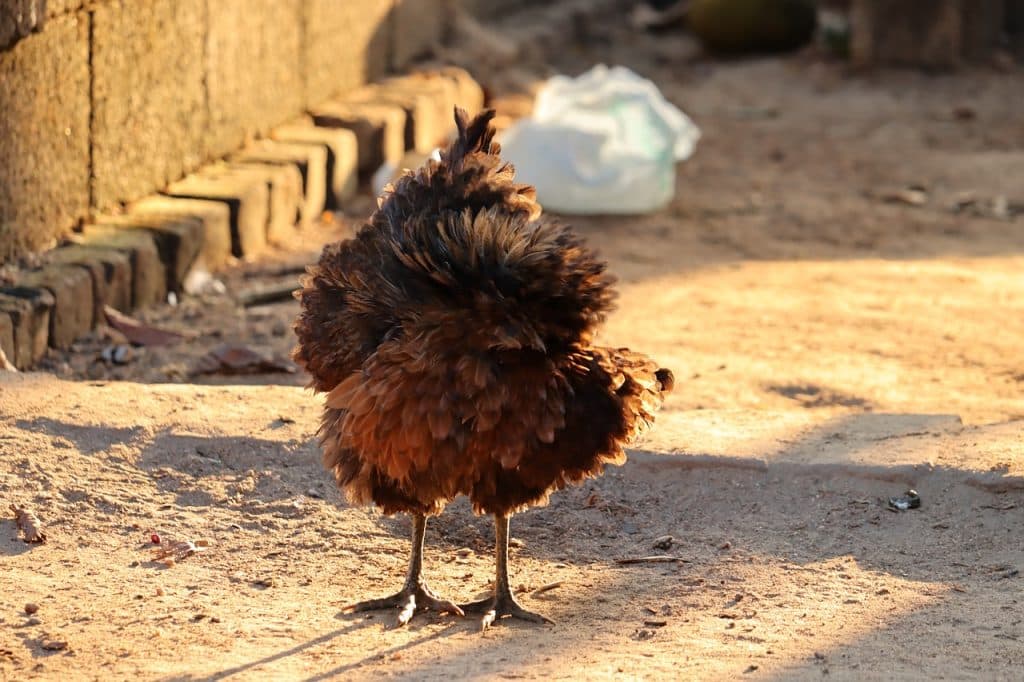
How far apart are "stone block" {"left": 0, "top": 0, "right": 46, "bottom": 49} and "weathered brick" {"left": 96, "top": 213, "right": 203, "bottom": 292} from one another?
1129 mm

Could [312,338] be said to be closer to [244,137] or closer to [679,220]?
[244,137]

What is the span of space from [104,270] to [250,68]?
8.42 ft

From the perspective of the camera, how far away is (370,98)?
33.6ft

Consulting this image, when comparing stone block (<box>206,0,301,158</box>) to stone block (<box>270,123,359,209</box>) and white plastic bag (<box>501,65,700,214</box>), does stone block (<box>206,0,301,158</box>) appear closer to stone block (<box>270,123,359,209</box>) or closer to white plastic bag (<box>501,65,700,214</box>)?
stone block (<box>270,123,359,209</box>)

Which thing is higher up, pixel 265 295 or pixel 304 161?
pixel 304 161

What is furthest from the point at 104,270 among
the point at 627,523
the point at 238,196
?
the point at 627,523

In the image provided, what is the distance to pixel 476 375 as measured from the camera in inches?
133

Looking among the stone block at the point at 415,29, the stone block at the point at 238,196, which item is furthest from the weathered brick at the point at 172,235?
the stone block at the point at 415,29

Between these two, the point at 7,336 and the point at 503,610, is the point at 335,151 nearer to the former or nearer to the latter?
the point at 7,336

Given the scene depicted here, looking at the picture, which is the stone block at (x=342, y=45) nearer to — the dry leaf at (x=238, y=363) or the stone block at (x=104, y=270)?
the stone block at (x=104, y=270)

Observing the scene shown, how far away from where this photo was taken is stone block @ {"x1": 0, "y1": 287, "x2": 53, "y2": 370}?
561 centimetres

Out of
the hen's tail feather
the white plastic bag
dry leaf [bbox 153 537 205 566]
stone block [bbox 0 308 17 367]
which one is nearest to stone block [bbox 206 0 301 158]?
the white plastic bag

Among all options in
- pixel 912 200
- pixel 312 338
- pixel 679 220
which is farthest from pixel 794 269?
pixel 312 338

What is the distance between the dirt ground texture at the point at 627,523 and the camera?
3.45 meters
